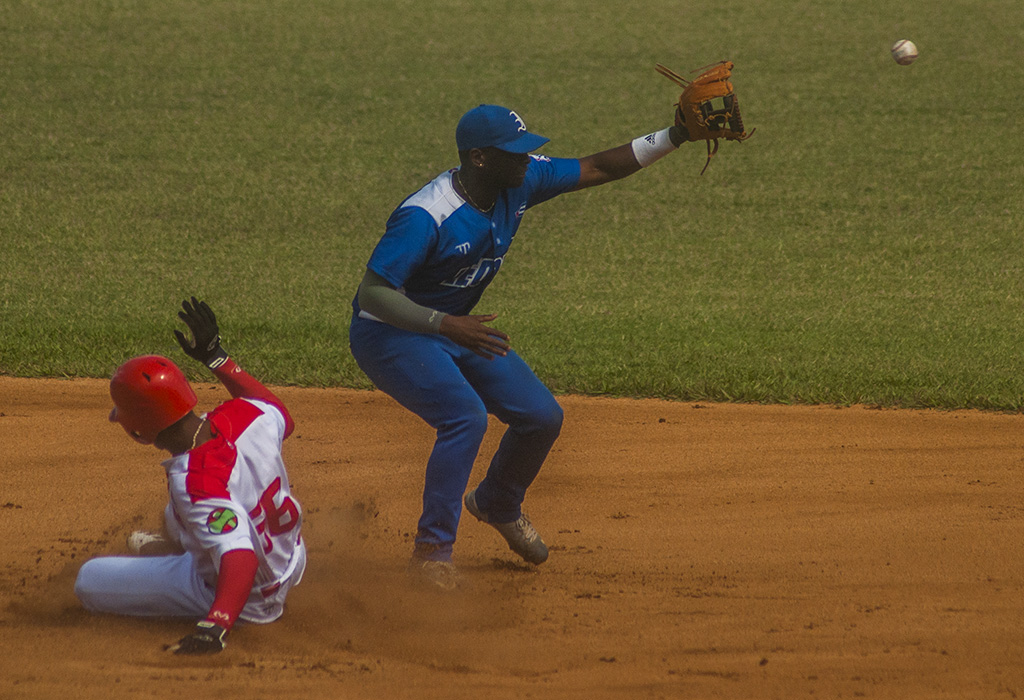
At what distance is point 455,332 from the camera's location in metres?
4.71

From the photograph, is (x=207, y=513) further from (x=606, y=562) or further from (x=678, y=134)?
(x=678, y=134)

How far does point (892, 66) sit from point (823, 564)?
13.6 meters

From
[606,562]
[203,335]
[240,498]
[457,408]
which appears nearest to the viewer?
[240,498]

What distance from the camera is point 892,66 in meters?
17.3

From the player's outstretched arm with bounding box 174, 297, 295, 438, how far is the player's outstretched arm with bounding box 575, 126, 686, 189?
78.4 inches

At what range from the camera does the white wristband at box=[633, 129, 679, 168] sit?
5.89m

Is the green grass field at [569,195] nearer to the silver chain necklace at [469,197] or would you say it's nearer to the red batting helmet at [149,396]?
the silver chain necklace at [469,197]

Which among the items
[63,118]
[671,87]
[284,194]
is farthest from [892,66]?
[63,118]

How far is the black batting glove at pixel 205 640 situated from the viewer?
4234 millimetres

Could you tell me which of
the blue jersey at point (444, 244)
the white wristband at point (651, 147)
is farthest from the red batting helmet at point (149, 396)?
the white wristband at point (651, 147)

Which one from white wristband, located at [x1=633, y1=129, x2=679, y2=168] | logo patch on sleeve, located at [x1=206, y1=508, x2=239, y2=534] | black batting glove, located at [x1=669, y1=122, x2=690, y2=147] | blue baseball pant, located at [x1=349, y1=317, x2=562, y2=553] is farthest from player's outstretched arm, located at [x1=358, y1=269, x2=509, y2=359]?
black batting glove, located at [x1=669, y1=122, x2=690, y2=147]

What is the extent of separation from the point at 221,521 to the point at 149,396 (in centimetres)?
54

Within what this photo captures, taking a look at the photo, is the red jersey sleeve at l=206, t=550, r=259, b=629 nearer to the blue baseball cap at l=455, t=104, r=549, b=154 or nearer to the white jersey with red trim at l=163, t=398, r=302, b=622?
the white jersey with red trim at l=163, t=398, r=302, b=622

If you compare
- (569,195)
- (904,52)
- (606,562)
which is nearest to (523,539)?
(606,562)
